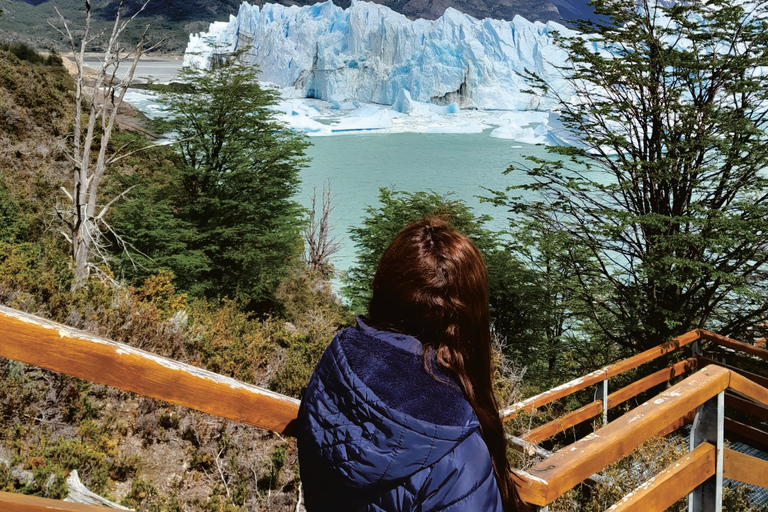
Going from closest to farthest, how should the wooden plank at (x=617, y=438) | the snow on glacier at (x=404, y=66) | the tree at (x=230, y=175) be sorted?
the wooden plank at (x=617, y=438) < the tree at (x=230, y=175) < the snow on glacier at (x=404, y=66)

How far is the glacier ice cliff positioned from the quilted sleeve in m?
40.9

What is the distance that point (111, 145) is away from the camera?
46.4 ft

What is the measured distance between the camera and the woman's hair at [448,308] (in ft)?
3.02

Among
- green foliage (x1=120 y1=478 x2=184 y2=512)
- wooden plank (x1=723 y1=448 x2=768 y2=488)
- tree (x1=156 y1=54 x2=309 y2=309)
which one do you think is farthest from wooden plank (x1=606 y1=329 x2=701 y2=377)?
tree (x1=156 y1=54 x2=309 y2=309)

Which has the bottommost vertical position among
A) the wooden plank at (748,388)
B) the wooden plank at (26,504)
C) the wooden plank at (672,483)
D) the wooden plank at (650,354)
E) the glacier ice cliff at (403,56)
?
the wooden plank at (650,354)

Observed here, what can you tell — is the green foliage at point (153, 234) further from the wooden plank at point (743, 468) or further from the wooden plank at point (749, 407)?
the wooden plank at point (743, 468)

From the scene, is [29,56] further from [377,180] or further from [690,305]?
[690,305]

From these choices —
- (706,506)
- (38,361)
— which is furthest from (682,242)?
(38,361)

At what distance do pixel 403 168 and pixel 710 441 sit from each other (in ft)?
89.1

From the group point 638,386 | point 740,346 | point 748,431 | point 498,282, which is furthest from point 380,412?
point 498,282

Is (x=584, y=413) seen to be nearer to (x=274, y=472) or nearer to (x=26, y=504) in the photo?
(x=274, y=472)

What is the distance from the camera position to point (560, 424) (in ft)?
11.5

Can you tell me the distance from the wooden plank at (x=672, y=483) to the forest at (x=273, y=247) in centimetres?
134

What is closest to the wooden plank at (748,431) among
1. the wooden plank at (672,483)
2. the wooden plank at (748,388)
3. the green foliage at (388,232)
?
the wooden plank at (748,388)
